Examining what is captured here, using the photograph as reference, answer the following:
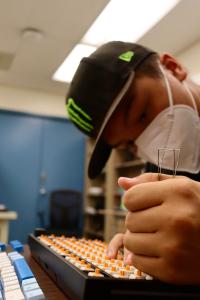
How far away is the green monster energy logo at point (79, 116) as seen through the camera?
2.62ft

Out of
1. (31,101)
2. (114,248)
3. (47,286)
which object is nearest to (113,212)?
(31,101)

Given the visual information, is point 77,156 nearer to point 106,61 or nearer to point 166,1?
point 166,1

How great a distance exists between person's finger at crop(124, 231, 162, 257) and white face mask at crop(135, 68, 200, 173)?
562 mm

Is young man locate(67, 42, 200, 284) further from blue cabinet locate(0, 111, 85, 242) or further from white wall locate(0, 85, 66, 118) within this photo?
white wall locate(0, 85, 66, 118)

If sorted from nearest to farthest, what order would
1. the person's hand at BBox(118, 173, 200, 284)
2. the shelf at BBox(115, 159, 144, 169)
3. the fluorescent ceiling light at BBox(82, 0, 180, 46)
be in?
1. the person's hand at BBox(118, 173, 200, 284)
2. the fluorescent ceiling light at BBox(82, 0, 180, 46)
3. the shelf at BBox(115, 159, 144, 169)

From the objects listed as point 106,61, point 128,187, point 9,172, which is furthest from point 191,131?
point 9,172

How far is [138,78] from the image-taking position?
825mm

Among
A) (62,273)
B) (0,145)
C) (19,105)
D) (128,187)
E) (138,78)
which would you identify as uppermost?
(19,105)

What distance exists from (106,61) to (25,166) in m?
3.47

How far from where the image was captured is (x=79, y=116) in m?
0.81

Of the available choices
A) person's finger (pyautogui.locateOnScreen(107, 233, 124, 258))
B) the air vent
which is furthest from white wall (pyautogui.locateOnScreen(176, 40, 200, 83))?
person's finger (pyautogui.locateOnScreen(107, 233, 124, 258))

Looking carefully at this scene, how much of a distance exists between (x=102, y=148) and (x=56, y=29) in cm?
209

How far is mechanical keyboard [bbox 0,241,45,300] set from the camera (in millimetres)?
319

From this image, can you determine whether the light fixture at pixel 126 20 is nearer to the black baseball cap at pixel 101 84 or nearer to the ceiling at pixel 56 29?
the ceiling at pixel 56 29
